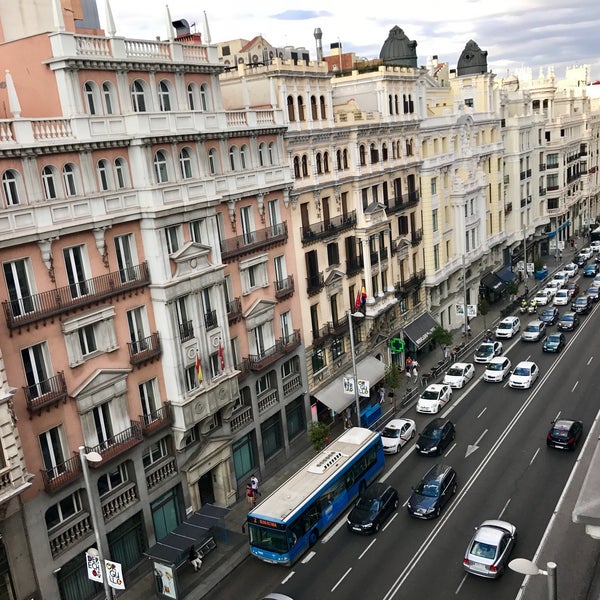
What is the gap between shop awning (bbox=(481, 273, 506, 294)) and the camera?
3066 inches

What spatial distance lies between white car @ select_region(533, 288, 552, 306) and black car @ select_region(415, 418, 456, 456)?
37.8m

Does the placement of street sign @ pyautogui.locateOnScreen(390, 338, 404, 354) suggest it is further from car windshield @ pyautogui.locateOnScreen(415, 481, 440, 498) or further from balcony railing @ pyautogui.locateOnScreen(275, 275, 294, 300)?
car windshield @ pyautogui.locateOnScreen(415, 481, 440, 498)

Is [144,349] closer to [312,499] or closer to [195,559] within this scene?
[195,559]

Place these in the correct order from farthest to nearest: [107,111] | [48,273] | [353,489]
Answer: [353,489]
[107,111]
[48,273]

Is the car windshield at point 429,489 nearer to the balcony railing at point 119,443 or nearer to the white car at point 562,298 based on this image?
the balcony railing at point 119,443

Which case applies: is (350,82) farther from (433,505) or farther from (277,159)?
(433,505)

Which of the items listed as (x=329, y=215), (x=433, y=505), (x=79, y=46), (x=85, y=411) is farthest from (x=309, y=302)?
(x=79, y=46)

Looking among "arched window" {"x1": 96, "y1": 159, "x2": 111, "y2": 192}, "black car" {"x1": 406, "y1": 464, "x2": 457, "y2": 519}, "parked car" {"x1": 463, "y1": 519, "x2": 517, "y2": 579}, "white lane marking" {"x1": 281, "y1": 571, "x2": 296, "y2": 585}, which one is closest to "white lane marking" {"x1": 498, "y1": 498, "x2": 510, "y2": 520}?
"black car" {"x1": 406, "y1": 464, "x2": 457, "y2": 519}

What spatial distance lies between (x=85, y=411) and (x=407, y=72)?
4187 cm

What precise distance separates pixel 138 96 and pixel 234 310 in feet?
44.9

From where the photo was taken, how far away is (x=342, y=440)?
132 feet

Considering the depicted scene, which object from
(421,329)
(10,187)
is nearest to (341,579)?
(10,187)

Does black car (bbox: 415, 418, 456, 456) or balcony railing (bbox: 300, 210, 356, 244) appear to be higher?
balcony railing (bbox: 300, 210, 356, 244)

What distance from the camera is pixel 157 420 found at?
3469 cm
